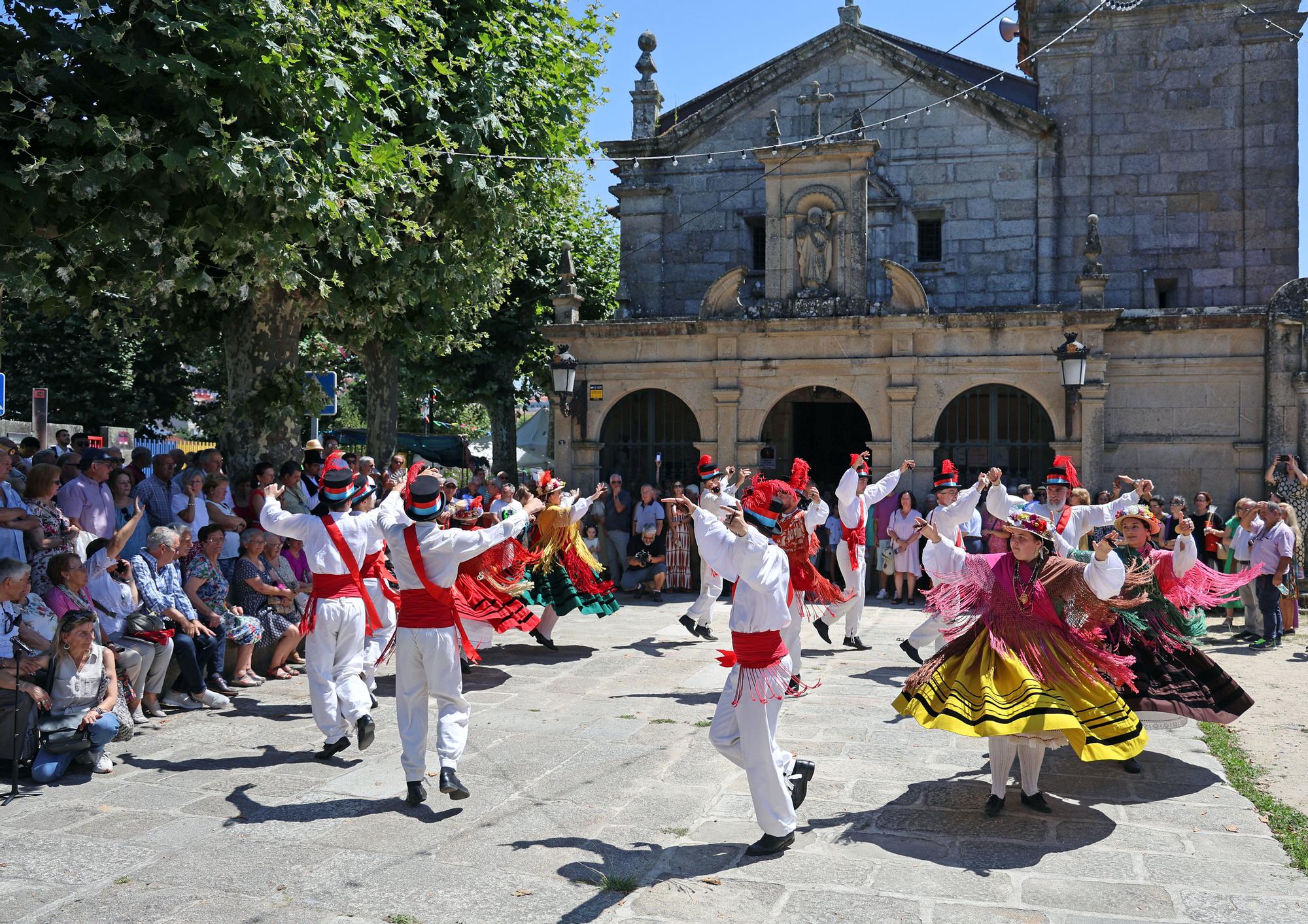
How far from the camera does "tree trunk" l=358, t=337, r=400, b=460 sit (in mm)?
18250

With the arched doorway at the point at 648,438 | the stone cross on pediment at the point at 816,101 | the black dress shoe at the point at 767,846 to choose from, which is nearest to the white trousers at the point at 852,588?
the black dress shoe at the point at 767,846

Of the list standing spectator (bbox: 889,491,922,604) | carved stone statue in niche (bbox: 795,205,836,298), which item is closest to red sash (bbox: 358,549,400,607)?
standing spectator (bbox: 889,491,922,604)

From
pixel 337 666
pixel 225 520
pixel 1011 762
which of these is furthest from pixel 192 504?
pixel 1011 762

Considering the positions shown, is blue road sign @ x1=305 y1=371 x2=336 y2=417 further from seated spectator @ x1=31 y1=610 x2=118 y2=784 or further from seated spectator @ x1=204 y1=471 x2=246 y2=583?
seated spectator @ x1=31 y1=610 x2=118 y2=784

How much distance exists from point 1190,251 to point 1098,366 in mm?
4108

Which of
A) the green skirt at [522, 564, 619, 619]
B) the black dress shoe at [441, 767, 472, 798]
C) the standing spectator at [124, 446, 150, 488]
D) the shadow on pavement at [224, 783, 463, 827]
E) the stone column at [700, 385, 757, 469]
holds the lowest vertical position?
the shadow on pavement at [224, 783, 463, 827]

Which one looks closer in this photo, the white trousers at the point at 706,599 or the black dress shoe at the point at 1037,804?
the black dress shoe at the point at 1037,804

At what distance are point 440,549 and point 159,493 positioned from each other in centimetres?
508

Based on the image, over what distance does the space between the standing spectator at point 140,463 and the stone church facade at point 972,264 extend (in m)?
7.14

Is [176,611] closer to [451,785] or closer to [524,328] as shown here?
[451,785]

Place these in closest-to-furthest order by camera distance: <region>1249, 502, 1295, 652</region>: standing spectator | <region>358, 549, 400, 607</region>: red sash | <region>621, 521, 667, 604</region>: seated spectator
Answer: <region>358, 549, 400, 607</region>: red sash < <region>1249, 502, 1295, 652</region>: standing spectator < <region>621, 521, 667, 604</region>: seated spectator

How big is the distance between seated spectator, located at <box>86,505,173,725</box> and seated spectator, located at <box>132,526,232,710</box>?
0.15m

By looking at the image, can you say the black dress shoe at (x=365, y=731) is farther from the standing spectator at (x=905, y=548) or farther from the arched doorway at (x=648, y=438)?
the arched doorway at (x=648, y=438)

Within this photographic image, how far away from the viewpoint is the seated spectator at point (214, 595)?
940cm
